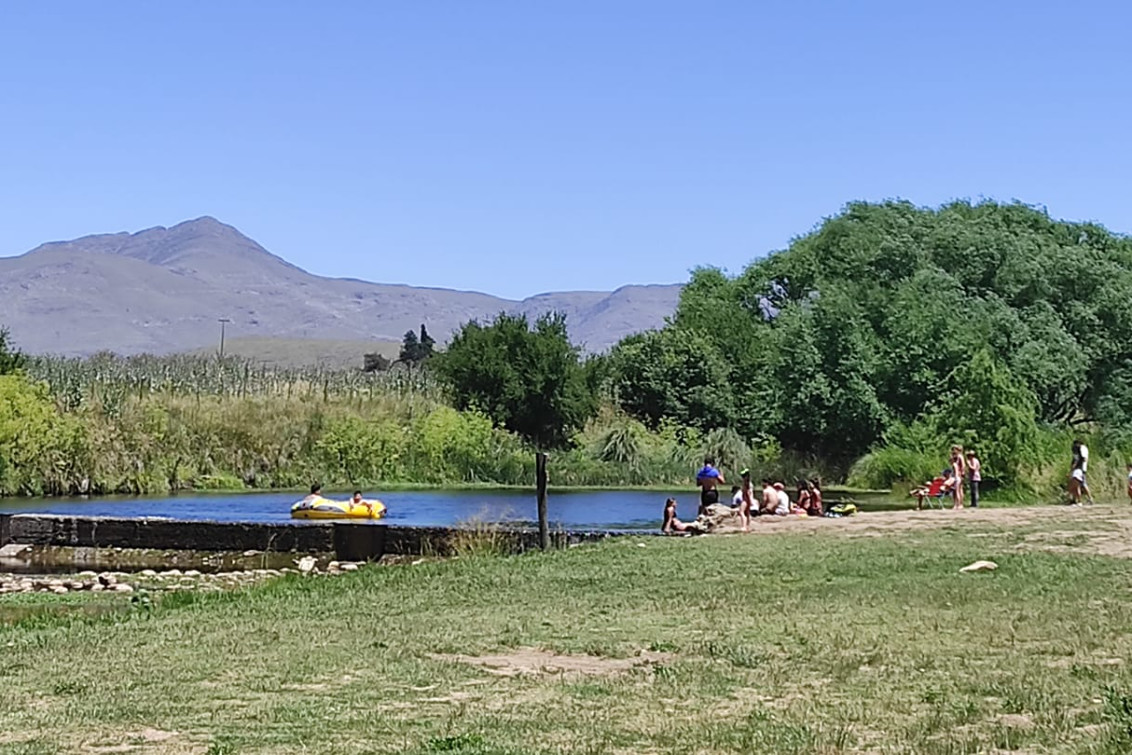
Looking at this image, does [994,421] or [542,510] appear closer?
[542,510]

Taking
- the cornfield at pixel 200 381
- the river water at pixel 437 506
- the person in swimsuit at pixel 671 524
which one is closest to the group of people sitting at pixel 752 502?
the person in swimsuit at pixel 671 524

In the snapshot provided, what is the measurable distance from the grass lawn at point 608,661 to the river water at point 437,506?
53.6ft

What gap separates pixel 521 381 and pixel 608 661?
46.4 m

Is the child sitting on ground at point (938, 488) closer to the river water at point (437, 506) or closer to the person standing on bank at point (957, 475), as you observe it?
the person standing on bank at point (957, 475)

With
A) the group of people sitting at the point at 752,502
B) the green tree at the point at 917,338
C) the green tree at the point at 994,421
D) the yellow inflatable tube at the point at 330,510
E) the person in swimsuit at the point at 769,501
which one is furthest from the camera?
the green tree at the point at 917,338

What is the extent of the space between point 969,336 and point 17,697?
148ft

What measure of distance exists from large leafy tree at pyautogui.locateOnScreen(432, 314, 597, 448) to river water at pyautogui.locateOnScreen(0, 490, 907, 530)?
862 cm

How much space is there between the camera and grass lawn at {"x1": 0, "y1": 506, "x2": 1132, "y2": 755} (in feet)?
29.9

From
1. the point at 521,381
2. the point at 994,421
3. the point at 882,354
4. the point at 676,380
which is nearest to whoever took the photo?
the point at 994,421

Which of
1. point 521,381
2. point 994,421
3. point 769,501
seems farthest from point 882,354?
point 769,501

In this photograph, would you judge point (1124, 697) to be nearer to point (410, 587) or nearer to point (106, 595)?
point (410, 587)

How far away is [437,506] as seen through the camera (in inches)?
1692

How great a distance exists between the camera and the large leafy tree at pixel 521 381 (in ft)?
192

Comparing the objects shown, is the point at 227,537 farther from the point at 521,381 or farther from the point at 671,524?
the point at 521,381
